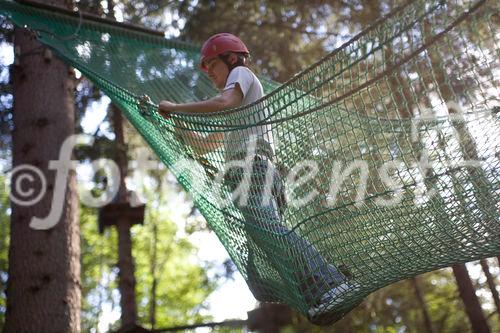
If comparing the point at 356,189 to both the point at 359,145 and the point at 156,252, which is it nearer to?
the point at 359,145

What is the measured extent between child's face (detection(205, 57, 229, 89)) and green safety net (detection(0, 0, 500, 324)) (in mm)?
247

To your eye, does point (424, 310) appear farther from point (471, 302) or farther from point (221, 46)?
point (221, 46)

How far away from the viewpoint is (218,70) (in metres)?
2.29

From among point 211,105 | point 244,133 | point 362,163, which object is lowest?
point 362,163

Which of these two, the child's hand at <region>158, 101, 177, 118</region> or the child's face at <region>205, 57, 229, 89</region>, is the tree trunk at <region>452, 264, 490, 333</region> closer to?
the child's face at <region>205, 57, 229, 89</region>

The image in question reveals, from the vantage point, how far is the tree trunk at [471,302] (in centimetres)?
378

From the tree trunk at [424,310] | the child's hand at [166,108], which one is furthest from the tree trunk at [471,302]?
the child's hand at [166,108]

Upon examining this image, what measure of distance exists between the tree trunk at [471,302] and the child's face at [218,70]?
7.07ft

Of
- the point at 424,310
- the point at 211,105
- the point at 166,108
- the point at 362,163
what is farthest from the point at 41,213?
the point at 424,310

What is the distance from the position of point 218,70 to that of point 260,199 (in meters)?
0.54

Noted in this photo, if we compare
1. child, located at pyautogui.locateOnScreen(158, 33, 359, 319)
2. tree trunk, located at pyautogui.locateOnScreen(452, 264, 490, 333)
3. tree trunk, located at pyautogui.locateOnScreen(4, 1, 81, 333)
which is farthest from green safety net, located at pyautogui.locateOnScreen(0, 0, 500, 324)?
tree trunk, located at pyautogui.locateOnScreen(452, 264, 490, 333)

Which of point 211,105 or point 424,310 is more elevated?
point 211,105

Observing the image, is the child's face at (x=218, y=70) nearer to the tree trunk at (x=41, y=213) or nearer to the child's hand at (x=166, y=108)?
the child's hand at (x=166, y=108)

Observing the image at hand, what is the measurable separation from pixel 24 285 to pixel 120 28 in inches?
51.9
